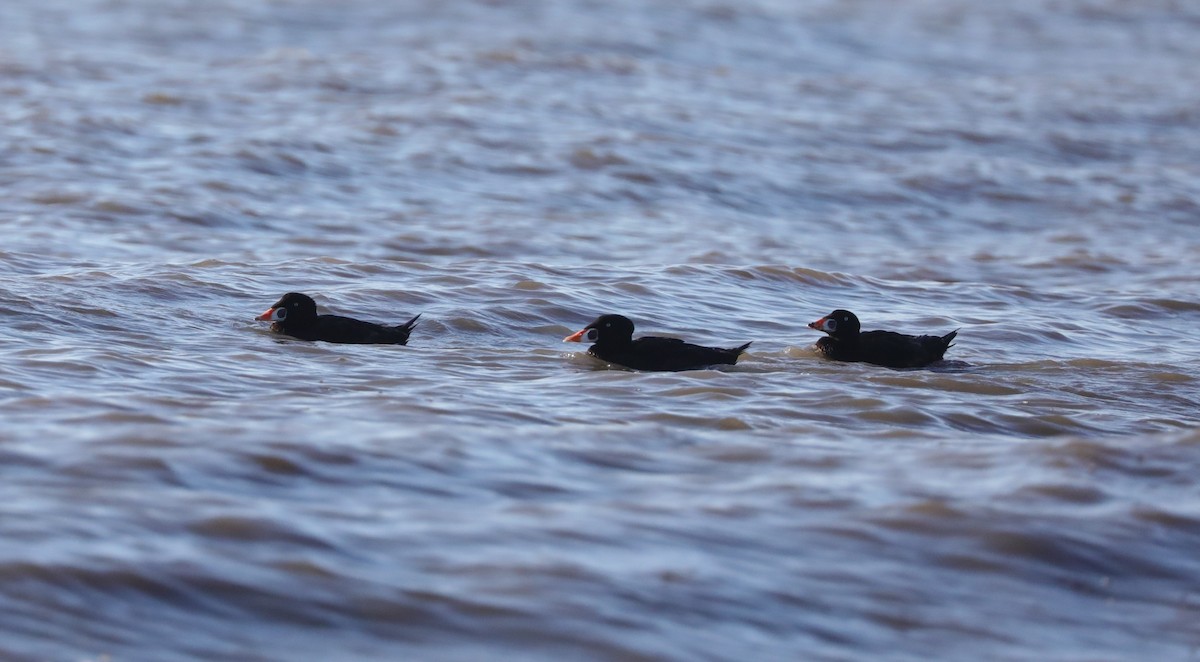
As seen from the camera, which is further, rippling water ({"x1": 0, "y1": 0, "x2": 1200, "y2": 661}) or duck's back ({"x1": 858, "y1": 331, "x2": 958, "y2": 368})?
→ duck's back ({"x1": 858, "y1": 331, "x2": 958, "y2": 368})

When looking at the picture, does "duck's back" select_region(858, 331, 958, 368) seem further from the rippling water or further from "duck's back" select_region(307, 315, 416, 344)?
"duck's back" select_region(307, 315, 416, 344)

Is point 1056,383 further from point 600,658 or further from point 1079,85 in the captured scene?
point 1079,85

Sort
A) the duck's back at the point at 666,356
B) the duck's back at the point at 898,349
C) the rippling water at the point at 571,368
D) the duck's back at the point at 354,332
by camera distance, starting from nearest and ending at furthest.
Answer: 1. the rippling water at the point at 571,368
2. the duck's back at the point at 666,356
3. the duck's back at the point at 354,332
4. the duck's back at the point at 898,349

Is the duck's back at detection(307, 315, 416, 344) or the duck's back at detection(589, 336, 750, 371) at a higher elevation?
the duck's back at detection(307, 315, 416, 344)

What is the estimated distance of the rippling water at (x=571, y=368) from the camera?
5965mm

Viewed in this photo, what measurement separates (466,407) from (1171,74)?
26.9 metres

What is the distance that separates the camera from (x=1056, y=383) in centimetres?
1042

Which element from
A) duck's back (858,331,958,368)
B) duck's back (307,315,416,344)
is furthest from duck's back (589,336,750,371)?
duck's back (307,315,416,344)

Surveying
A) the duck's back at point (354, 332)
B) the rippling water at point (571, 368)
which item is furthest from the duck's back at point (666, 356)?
the duck's back at point (354, 332)

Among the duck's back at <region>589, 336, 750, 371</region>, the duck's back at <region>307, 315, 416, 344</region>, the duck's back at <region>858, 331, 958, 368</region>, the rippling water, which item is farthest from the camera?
the duck's back at <region>858, 331, 958, 368</region>

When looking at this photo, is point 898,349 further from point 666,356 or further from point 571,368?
point 571,368

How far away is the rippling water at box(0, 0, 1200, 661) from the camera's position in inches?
235

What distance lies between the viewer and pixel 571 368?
1031 cm

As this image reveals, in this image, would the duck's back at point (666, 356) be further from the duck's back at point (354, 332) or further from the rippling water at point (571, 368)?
the duck's back at point (354, 332)
